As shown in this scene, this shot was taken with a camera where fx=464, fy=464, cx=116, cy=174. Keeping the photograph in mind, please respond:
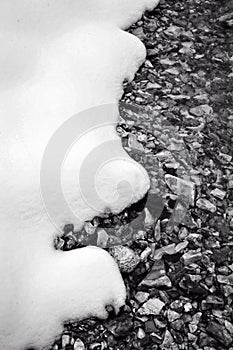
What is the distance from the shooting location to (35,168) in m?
4.16

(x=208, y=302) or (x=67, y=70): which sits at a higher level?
(x=67, y=70)

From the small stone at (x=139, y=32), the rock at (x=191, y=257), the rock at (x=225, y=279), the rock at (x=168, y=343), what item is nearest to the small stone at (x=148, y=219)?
the rock at (x=191, y=257)

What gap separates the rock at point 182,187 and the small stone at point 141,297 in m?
1.03

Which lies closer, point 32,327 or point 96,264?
point 32,327

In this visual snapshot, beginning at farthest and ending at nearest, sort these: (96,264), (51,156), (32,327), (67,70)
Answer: (67,70) < (51,156) < (96,264) < (32,327)

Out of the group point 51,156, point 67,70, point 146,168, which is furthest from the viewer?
point 67,70

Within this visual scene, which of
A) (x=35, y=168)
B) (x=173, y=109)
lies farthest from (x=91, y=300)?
(x=173, y=109)

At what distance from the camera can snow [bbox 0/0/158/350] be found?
3.75 metres

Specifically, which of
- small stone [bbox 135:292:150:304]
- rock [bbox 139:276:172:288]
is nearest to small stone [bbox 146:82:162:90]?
rock [bbox 139:276:172:288]

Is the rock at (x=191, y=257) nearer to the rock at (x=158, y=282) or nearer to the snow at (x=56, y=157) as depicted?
the rock at (x=158, y=282)

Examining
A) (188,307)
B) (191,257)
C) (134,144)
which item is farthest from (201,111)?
(188,307)

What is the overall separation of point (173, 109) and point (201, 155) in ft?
2.31

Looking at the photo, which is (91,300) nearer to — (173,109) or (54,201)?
(54,201)

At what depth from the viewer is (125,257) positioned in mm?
4066
